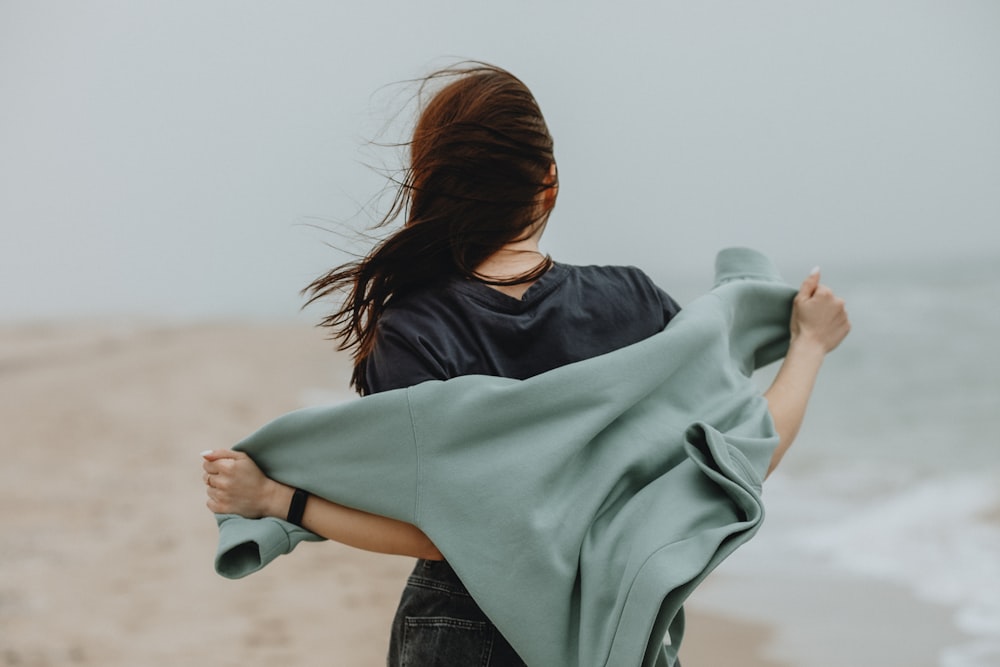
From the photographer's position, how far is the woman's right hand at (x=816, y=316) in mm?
1752

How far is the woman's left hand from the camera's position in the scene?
133cm

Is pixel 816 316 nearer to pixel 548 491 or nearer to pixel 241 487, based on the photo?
pixel 548 491

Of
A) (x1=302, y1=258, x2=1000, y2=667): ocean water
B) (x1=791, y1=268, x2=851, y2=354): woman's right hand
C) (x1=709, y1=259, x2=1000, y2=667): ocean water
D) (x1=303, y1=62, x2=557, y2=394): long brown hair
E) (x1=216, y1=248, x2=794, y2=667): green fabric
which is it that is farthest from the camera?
(x1=709, y1=259, x2=1000, y2=667): ocean water

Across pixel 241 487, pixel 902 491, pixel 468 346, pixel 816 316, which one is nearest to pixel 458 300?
pixel 468 346

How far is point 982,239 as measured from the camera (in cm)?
3453

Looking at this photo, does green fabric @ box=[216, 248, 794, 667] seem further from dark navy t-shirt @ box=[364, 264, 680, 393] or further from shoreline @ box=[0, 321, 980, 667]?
shoreline @ box=[0, 321, 980, 667]

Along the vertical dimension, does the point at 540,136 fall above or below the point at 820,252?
above

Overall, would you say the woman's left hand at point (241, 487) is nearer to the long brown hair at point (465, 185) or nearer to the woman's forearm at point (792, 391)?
the long brown hair at point (465, 185)

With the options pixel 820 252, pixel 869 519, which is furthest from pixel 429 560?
pixel 820 252

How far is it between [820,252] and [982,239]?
5.83 metres

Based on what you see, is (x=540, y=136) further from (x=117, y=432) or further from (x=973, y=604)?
(x=117, y=432)

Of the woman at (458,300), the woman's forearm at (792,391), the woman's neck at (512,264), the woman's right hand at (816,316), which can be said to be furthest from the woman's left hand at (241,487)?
the woman's right hand at (816,316)

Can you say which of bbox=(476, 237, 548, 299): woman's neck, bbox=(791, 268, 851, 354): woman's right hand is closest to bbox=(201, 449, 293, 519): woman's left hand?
bbox=(476, 237, 548, 299): woman's neck

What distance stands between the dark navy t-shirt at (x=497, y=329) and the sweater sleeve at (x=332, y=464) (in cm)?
6
